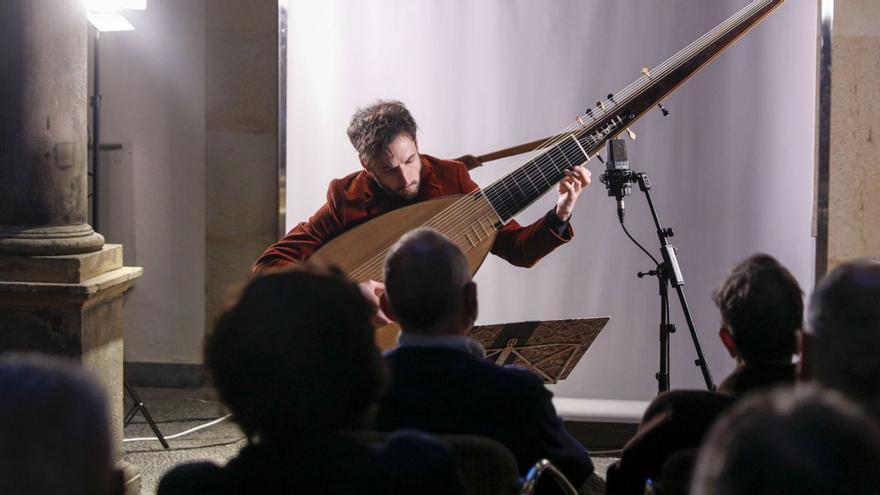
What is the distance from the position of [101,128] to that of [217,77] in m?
0.96

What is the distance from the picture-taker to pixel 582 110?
4.89m

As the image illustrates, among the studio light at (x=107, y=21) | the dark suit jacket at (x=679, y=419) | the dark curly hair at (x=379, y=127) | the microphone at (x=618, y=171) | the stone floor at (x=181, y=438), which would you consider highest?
the studio light at (x=107, y=21)

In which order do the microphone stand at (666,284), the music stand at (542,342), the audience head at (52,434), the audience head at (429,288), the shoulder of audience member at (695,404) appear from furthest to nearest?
1. the microphone stand at (666,284)
2. the music stand at (542,342)
3. the audience head at (429,288)
4. the shoulder of audience member at (695,404)
5. the audience head at (52,434)

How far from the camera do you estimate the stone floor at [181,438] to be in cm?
459

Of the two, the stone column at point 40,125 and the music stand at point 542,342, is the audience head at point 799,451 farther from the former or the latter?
the stone column at point 40,125

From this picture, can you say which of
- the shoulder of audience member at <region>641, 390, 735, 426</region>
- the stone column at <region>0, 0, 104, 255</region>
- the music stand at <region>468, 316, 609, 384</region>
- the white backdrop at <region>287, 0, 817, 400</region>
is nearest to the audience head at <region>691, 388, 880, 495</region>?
the shoulder of audience member at <region>641, 390, 735, 426</region>

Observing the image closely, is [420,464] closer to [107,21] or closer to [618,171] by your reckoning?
[618,171]

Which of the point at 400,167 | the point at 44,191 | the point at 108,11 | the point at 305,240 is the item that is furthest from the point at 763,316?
the point at 108,11

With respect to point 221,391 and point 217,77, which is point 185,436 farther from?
point 221,391

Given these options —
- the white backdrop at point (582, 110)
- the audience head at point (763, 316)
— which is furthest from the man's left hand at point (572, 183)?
the audience head at point (763, 316)

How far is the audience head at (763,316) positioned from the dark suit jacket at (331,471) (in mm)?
790

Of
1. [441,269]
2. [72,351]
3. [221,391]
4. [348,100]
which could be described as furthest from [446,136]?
[221,391]

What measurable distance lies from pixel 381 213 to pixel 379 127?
0.29m

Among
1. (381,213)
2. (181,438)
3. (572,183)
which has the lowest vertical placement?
(181,438)
